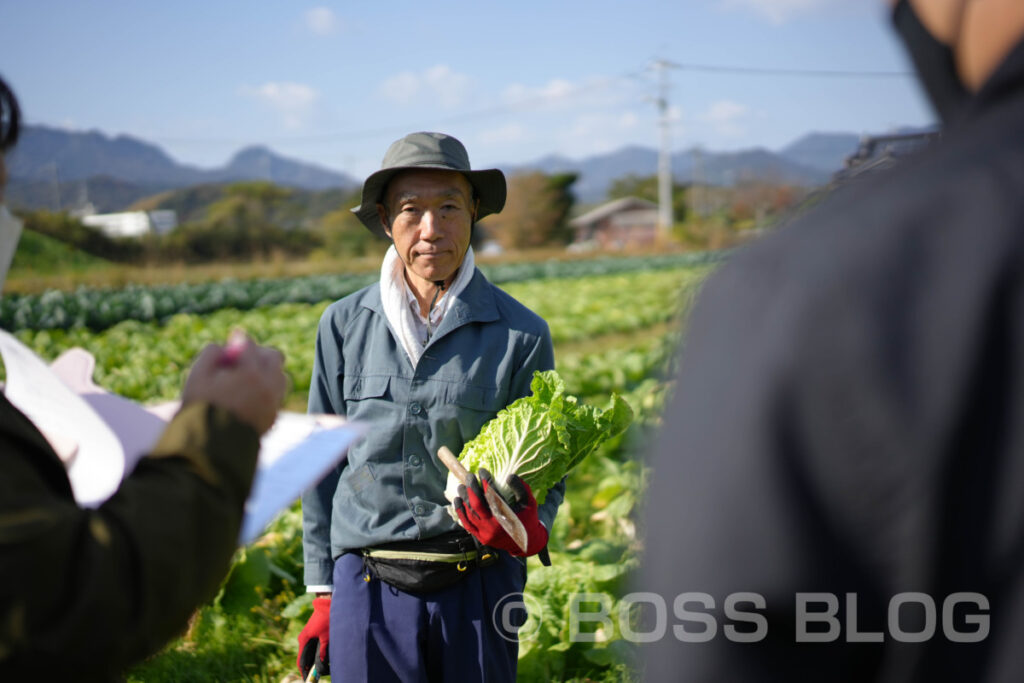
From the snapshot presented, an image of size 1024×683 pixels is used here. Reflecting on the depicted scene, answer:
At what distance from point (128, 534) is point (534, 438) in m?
1.44

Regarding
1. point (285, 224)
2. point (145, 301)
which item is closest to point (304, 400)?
point (145, 301)

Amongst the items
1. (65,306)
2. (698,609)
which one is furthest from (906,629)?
(65,306)

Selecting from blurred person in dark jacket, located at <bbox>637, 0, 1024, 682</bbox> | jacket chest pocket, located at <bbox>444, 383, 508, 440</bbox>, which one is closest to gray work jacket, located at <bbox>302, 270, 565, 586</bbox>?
jacket chest pocket, located at <bbox>444, 383, 508, 440</bbox>

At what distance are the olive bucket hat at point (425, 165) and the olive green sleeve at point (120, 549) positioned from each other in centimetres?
148

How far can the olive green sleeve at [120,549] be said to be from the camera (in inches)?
36.0

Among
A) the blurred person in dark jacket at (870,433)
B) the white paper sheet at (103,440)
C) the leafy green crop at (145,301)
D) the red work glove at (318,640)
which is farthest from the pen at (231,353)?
the leafy green crop at (145,301)

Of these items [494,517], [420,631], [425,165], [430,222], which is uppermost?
[425,165]

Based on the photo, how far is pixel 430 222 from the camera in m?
2.50

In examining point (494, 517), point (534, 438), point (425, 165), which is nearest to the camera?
point (494, 517)

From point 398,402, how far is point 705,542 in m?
1.85

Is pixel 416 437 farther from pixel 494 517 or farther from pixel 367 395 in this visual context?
pixel 494 517

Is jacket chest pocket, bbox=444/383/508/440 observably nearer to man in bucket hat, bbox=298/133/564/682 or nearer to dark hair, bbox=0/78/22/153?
man in bucket hat, bbox=298/133/564/682

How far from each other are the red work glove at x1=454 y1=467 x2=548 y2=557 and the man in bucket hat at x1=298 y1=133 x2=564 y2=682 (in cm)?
3

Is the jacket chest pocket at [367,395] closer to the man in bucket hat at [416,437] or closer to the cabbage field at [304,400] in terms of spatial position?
the man in bucket hat at [416,437]
